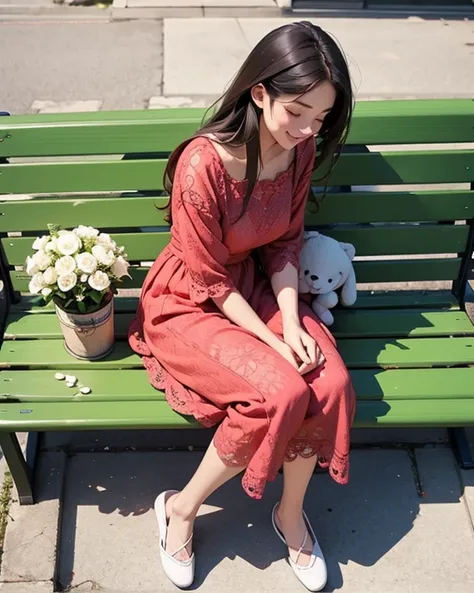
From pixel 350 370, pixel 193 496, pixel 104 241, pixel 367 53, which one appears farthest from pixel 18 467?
pixel 367 53

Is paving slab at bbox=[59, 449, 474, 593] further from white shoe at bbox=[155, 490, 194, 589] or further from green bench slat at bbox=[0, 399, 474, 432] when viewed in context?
green bench slat at bbox=[0, 399, 474, 432]

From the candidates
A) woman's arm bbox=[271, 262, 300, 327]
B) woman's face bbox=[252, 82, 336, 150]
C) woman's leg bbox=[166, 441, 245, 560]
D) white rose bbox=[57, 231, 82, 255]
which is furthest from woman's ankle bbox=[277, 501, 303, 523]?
woman's face bbox=[252, 82, 336, 150]

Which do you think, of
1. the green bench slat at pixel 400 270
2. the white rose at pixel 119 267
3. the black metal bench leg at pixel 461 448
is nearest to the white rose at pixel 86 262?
the white rose at pixel 119 267

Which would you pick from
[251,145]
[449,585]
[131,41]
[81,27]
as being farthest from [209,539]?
[81,27]

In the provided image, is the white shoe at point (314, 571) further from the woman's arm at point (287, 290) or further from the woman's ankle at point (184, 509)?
the woman's arm at point (287, 290)

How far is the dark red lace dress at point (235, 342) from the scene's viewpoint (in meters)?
2.35

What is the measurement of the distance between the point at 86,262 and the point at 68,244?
0.10 m

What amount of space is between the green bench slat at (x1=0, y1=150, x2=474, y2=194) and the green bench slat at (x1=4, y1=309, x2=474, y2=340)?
1.81 feet

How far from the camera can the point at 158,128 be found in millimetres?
2707

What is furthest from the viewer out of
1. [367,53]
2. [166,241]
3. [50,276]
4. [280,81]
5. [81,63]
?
[367,53]

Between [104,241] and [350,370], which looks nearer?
[104,241]

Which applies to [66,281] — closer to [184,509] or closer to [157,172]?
[157,172]

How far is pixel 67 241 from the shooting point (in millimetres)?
2564

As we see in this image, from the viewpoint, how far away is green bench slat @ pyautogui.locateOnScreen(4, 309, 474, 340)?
2934 millimetres
